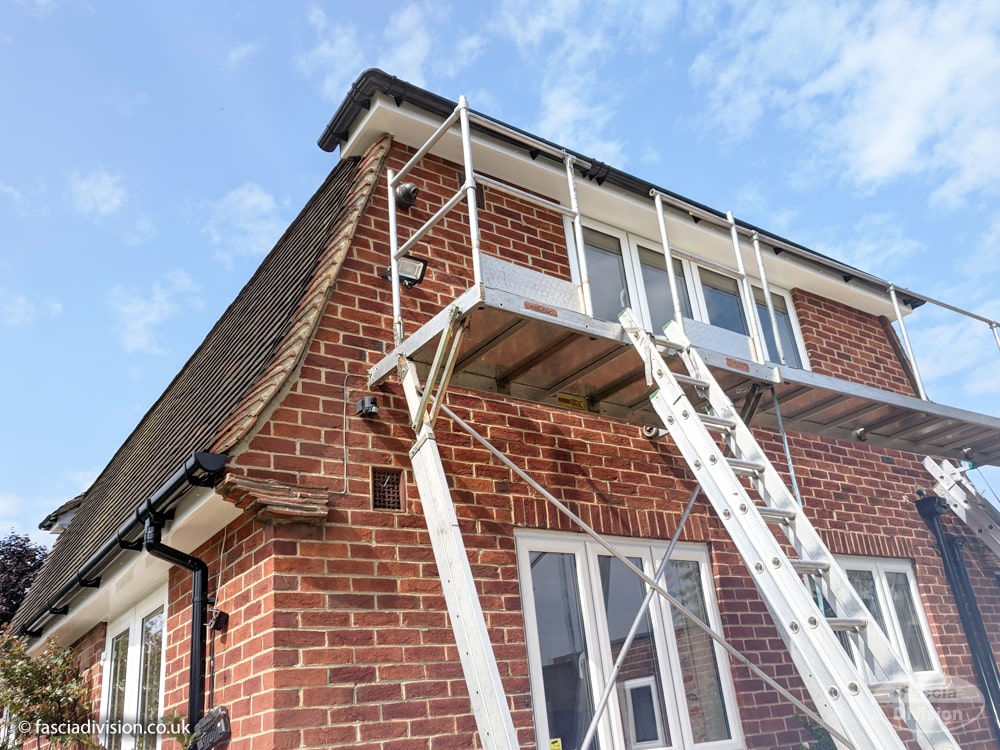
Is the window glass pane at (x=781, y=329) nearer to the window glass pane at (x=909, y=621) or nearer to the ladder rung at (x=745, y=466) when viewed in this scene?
the window glass pane at (x=909, y=621)

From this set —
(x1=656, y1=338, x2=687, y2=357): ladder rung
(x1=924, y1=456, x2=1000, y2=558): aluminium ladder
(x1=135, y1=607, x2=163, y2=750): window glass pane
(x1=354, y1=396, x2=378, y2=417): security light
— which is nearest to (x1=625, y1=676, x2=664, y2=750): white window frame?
(x1=656, y1=338, x2=687, y2=357): ladder rung

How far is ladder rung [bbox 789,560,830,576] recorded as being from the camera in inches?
161

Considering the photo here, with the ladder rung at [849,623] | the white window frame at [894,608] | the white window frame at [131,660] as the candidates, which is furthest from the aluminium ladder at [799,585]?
the white window frame at [131,660]

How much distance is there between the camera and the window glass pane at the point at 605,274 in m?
7.15

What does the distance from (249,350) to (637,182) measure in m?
3.66

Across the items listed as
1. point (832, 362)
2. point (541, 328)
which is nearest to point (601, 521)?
point (541, 328)

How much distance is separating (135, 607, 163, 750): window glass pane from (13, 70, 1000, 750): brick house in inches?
1.2

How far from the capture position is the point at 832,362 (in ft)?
30.0

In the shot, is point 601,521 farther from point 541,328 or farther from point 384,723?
point 384,723

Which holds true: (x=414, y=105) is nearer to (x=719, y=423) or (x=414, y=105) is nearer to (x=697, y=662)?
(x=719, y=423)

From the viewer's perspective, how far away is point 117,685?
23.0 ft

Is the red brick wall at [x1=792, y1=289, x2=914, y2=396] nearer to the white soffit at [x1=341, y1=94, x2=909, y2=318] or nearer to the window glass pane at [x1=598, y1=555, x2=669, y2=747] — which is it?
the white soffit at [x1=341, y1=94, x2=909, y2=318]

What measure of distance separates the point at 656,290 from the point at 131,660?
17.7 ft

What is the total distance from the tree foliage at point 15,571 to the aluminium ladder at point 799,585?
13766 mm
